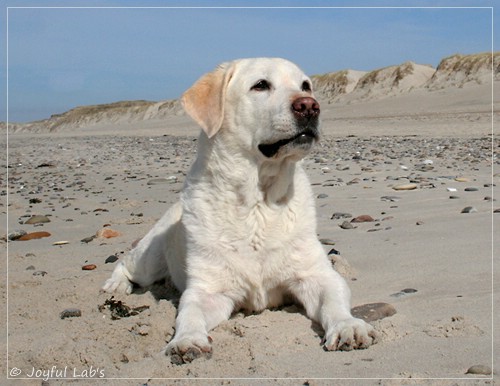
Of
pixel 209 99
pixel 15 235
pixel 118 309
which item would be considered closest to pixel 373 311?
pixel 118 309

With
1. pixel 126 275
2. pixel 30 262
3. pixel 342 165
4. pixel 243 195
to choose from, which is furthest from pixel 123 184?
pixel 243 195

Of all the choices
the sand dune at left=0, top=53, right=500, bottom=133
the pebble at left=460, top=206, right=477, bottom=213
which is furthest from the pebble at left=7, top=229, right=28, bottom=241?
the sand dune at left=0, top=53, right=500, bottom=133

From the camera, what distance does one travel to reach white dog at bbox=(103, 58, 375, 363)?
13.5ft

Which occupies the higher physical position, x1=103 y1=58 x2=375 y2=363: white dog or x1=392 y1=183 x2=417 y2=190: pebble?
x1=103 y1=58 x2=375 y2=363: white dog

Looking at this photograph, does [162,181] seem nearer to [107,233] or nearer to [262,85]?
[107,233]

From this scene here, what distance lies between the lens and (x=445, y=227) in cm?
590

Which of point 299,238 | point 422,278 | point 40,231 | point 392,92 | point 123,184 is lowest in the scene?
point 392,92

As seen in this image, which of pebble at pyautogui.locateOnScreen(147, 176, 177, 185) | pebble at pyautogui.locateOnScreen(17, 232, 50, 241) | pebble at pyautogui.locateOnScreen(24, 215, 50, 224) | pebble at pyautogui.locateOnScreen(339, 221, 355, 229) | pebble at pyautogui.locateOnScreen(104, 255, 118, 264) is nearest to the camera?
pebble at pyautogui.locateOnScreen(104, 255, 118, 264)

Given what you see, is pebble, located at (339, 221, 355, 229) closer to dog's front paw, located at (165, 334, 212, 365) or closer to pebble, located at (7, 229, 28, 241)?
dog's front paw, located at (165, 334, 212, 365)

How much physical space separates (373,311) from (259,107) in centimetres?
147

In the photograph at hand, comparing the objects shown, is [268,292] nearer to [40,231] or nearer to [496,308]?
[496,308]

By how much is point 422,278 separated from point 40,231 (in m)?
4.65

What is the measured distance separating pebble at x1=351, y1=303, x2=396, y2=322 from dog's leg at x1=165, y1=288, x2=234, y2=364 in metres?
0.80

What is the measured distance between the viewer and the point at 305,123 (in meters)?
4.10
